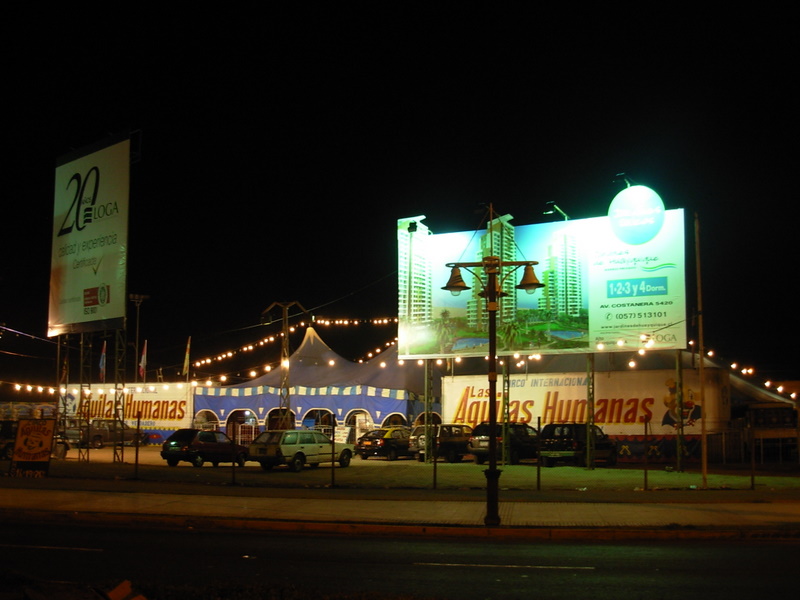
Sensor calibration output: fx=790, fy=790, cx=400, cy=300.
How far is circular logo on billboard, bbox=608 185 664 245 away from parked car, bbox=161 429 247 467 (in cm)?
1513

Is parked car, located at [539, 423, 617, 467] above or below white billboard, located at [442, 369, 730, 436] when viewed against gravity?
below

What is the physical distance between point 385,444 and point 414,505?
1668 cm

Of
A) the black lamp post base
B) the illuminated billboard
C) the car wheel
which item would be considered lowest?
the car wheel

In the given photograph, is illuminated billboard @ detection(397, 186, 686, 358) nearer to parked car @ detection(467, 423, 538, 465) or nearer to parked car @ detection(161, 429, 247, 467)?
parked car @ detection(467, 423, 538, 465)

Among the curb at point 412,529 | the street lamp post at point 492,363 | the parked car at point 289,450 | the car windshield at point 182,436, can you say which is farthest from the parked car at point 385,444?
the curb at point 412,529

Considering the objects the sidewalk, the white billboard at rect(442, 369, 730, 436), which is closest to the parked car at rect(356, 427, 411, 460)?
the white billboard at rect(442, 369, 730, 436)

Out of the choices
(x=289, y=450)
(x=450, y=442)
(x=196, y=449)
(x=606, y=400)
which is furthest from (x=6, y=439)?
(x=606, y=400)

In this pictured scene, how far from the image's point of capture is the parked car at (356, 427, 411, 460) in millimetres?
32406

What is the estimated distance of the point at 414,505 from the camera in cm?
1584

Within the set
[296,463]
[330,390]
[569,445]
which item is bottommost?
[296,463]

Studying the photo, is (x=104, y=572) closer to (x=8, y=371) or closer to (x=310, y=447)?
(x=310, y=447)

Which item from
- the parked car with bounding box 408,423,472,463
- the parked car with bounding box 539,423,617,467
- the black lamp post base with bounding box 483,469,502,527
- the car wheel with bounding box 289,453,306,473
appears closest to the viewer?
the black lamp post base with bounding box 483,469,502,527

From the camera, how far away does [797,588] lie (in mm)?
8227

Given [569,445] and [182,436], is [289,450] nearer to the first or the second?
[182,436]
